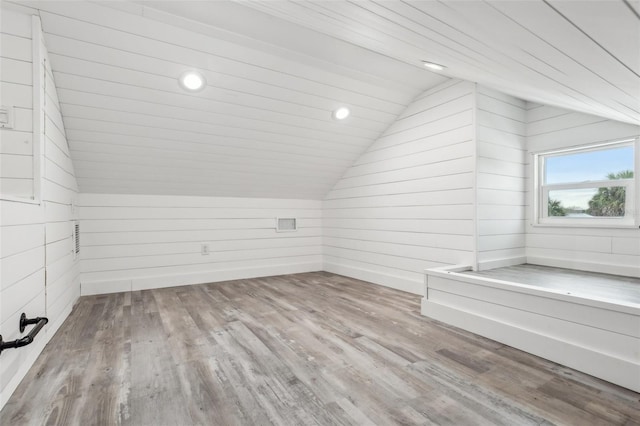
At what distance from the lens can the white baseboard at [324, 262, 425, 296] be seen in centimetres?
330

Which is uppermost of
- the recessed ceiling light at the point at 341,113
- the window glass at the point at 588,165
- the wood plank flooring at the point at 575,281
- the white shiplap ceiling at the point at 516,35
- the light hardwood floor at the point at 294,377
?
the recessed ceiling light at the point at 341,113

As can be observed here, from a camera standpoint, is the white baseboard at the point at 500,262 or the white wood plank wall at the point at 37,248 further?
the white baseboard at the point at 500,262

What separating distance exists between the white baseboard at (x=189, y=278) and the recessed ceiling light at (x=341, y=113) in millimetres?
2207

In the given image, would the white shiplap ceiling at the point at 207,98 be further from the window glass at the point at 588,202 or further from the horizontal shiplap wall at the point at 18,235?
the window glass at the point at 588,202

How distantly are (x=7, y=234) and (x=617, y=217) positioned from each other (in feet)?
13.2

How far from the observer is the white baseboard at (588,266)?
97.5 inches

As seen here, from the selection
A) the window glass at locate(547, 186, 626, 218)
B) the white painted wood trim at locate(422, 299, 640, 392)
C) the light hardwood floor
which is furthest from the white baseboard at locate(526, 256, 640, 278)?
the light hardwood floor

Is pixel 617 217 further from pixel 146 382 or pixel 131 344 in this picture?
pixel 131 344

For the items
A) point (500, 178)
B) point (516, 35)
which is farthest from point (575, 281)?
point (516, 35)

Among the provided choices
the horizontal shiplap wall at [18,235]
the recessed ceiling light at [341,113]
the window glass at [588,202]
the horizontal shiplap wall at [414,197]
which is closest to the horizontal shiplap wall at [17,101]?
the horizontal shiplap wall at [18,235]

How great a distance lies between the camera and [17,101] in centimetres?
188

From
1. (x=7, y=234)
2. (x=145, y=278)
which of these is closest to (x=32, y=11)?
(x=7, y=234)

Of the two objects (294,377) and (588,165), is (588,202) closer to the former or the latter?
(588,165)

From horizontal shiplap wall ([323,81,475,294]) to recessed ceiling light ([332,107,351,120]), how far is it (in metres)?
0.65
